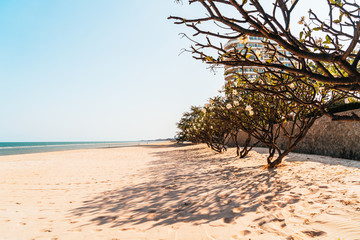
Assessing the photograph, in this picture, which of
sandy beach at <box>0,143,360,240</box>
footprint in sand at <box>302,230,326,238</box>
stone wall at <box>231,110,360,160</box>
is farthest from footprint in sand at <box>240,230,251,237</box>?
stone wall at <box>231,110,360,160</box>

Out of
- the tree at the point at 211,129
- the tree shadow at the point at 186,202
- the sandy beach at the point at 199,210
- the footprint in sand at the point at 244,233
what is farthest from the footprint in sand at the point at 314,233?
the tree at the point at 211,129

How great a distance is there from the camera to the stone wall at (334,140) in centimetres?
852

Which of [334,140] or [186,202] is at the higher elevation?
[334,140]

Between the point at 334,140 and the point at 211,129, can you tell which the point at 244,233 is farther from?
the point at 211,129

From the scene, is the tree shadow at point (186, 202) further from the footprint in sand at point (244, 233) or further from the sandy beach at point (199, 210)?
the footprint in sand at point (244, 233)

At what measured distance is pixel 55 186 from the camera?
643 centimetres

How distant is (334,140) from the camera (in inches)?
376

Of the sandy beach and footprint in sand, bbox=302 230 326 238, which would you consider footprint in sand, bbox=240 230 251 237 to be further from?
footprint in sand, bbox=302 230 326 238

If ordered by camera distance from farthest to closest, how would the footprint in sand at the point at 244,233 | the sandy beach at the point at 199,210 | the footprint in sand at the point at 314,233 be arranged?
the sandy beach at the point at 199,210
the footprint in sand at the point at 244,233
the footprint in sand at the point at 314,233

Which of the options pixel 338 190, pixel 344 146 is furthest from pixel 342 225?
pixel 344 146

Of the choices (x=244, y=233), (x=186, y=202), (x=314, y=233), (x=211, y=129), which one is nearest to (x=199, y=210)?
(x=186, y=202)

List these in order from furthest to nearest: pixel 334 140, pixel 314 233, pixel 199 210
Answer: pixel 334 140 < pixel 199 210 < pixel 314 233

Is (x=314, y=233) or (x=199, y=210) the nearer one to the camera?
(x=314, y=233)

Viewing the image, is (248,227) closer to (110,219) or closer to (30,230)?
(110,219)
